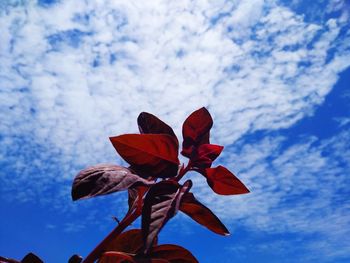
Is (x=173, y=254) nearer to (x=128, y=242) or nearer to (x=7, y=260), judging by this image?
(x=128, y=242)

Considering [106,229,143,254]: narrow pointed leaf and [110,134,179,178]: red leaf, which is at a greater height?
[110,134,179,178]: red leaf

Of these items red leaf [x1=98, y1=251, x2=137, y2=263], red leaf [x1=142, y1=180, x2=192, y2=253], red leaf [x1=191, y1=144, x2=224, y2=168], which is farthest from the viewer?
red leaf [x1=191, y1=144, x2=224, y2=168]

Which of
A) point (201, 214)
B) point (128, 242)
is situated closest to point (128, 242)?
point (128, 242)

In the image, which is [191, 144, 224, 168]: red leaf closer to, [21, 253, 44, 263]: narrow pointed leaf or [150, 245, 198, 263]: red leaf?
[150, 245, 198, 263]: red leaf

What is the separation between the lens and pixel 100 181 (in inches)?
20.5

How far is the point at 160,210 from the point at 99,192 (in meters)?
0.10

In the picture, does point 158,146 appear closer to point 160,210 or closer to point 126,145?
point 126,145

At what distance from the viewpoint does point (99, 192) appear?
50cm

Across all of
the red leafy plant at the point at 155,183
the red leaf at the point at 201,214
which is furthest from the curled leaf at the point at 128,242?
the red leaf at the point at 201,214

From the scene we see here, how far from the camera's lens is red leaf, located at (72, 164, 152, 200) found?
0.51 metres

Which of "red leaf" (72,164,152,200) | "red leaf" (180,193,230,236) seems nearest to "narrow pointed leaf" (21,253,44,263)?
"red leaf" (72,164,152,200)

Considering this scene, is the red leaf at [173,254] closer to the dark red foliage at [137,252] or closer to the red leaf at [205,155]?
the dark red foliage at [137,252]

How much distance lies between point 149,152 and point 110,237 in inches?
6.6

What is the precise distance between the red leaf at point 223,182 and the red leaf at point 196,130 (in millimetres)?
67
